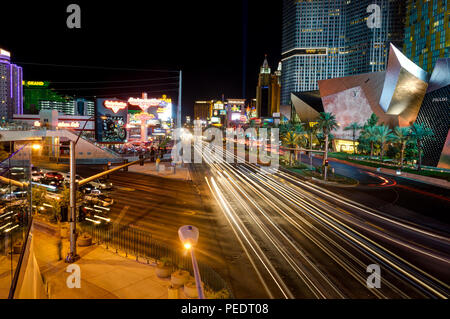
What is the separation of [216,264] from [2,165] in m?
8.45

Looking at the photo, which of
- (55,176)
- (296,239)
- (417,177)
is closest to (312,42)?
(417,177)

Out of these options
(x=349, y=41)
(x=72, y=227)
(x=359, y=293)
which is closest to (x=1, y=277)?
(x=72, y=227)

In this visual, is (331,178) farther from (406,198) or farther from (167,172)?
(167,172)

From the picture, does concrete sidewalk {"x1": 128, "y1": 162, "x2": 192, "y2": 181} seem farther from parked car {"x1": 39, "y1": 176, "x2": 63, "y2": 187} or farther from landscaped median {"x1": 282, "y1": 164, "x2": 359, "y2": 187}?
landscaped median {"x1": 282, "y1": 164, "x2": 359, "y2": 187}

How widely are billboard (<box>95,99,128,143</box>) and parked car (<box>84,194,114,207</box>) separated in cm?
3814

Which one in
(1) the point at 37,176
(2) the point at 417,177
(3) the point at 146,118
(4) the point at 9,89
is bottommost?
(2) the point at 417,177

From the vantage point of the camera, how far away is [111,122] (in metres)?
57.4

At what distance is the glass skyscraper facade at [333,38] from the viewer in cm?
14475

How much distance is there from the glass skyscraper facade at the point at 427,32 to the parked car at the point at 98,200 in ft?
397

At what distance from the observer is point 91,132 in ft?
188

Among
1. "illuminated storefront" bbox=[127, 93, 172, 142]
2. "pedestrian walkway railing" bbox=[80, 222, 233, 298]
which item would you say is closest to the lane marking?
"pedestrian walkway railing" bbox=[80, 222, 233, 298]

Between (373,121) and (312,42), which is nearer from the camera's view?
(373,121)

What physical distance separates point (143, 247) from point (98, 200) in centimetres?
855
